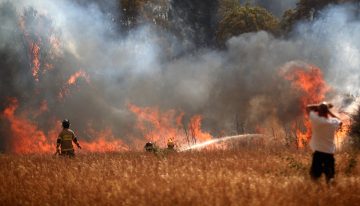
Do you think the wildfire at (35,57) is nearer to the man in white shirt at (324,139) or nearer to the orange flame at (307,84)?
the orange flame at (307,84)

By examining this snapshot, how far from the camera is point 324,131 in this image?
30.7 feet

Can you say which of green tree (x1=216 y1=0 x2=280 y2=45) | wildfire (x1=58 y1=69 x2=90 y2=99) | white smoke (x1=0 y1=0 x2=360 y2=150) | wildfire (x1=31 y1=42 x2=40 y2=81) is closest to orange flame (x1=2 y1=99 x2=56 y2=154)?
white smoke (x1=0 y1=0 x2=360 y2=150)

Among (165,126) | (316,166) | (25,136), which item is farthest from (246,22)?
(316,166)

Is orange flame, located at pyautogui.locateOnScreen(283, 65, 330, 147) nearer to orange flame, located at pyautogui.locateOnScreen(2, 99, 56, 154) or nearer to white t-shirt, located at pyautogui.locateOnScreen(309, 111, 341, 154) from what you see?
orange flame, located at pyautogui.locateOnScreen(2, 99, 56, 154)

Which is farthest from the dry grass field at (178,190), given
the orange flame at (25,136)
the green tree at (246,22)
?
the green tree at (246,22)

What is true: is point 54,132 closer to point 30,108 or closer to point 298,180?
point 30,108

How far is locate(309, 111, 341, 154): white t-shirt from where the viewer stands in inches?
367

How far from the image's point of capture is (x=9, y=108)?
3347cm

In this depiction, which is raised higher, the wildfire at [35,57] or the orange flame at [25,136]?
the wildfire at [35,57]

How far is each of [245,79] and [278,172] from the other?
1072 inches

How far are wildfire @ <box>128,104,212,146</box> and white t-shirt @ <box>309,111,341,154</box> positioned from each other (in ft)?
77.0

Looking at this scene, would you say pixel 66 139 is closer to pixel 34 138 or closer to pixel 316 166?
pixel 316 166

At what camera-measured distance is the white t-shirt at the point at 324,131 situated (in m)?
9.31

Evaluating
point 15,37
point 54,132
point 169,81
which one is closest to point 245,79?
point 169,81
